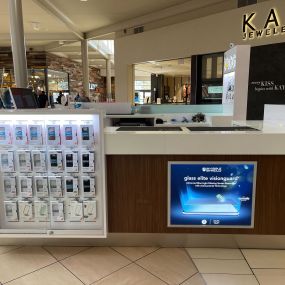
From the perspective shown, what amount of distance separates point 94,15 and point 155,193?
7526 millimetres

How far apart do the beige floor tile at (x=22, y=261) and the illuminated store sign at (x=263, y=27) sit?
5.62 meters

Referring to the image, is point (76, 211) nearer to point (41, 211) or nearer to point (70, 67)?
point (41, 211)

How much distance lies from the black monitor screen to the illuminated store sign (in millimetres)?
4953

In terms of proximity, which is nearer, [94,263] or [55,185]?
[94,263]

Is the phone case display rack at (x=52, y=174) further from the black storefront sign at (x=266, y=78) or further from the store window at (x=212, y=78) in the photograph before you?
the store window at (x=212, y=78)

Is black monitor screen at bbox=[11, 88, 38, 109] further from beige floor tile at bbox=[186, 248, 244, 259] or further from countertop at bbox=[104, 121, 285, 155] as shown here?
beige floor tile at bbox=[186, 248, 244, 259]

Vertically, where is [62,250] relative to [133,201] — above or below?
below

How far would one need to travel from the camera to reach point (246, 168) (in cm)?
233

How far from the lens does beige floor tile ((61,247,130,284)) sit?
2197 mm

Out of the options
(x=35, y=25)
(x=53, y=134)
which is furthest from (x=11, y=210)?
(x=35, y=25)

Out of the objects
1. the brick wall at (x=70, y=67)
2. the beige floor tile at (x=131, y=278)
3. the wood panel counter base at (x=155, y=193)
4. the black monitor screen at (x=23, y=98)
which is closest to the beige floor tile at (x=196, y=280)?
the beige floor tile at (x=131, y=278)

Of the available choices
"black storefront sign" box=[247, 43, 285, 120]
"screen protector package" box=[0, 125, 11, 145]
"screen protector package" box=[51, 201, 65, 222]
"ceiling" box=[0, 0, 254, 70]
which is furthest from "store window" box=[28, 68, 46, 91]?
"screen protector package" box=[51, 201, 65, 222]

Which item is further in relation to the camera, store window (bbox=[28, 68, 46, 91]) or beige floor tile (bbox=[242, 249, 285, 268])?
store window (bbox=[28, 68, 46, 91])

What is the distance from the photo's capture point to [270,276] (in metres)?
2.15
